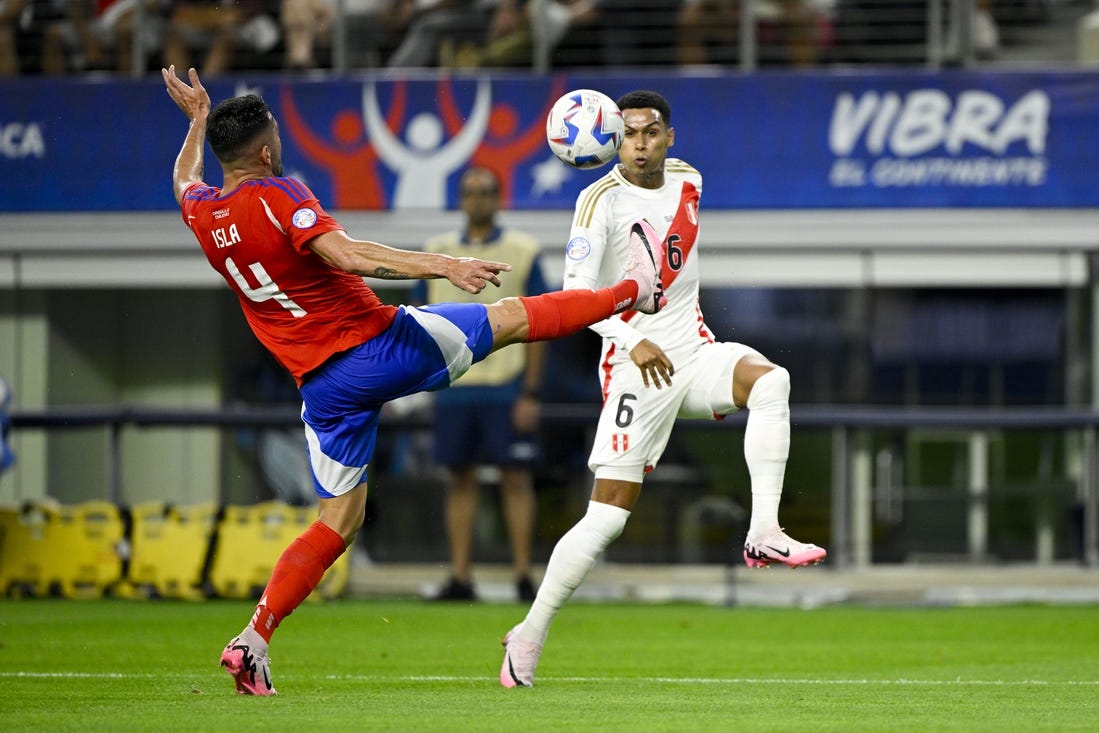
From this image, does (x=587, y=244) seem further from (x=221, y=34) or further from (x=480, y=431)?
(x=221, y=34)

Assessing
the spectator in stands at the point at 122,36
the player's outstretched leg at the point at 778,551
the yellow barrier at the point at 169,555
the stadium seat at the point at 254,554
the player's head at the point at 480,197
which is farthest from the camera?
the spectator in stands at the point at 122,36

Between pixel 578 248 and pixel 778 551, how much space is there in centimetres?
142

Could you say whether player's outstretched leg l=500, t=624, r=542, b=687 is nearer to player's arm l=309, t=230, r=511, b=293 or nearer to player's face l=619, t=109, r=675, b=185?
player's arm l=309, t=230, r=511, b=293

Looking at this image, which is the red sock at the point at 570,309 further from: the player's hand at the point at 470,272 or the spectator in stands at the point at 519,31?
the spectator in stands at the point at 519,31

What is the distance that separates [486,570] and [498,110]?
352cm

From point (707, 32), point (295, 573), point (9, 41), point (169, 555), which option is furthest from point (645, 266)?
point (9, 41)

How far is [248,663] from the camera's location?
6340mm

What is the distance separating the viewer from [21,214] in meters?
14.2

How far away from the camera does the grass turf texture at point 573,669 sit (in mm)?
5652

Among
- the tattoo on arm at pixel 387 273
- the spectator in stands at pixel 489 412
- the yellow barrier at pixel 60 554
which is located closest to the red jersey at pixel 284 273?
the tattoo on arm at pixel 387 273


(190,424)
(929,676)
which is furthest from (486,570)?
(929,676)

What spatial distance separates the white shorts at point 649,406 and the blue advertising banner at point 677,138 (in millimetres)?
6199

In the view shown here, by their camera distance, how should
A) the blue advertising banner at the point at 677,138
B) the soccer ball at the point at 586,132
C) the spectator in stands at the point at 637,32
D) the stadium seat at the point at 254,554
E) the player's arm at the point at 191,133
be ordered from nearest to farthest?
the player's arm at the point at 191,133 < the soccer ball at the point at 586,132 < the stadium seat at the point at 254,554 < the blue advertising banner at the point at 677,138 < the spectator in stands at the point at 637,32

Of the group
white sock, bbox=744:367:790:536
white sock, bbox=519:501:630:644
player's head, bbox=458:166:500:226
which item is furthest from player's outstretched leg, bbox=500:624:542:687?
player's head, bbox=458:166:500:226
